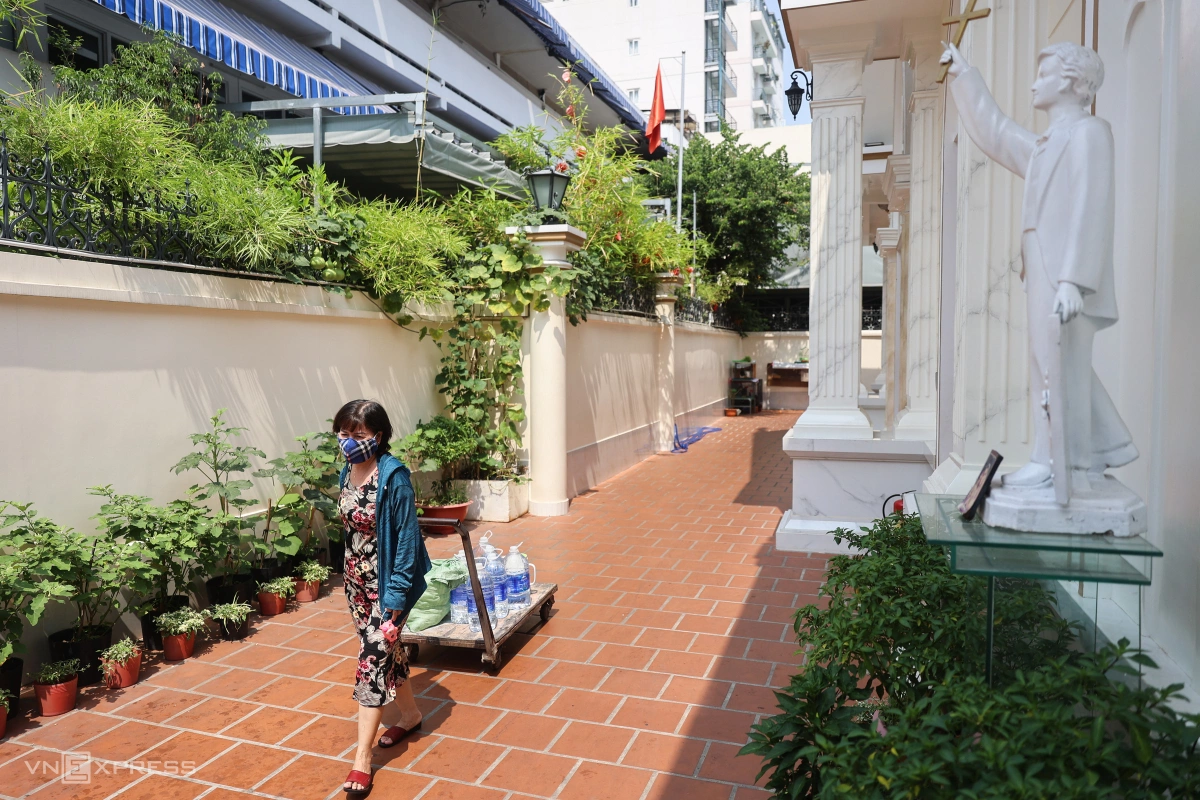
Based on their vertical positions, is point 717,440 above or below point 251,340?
below

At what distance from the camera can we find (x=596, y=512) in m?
8.06

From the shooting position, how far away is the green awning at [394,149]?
7828mm

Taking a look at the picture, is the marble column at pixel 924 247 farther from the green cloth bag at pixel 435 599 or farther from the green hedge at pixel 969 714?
the green hedge at pixel 969 714

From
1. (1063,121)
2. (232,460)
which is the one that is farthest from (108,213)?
(1063,121)

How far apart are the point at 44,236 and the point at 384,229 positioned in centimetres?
271

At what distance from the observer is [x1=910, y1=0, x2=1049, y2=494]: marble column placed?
3.59 meters

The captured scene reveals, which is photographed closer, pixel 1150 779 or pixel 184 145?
pixel 1150 779

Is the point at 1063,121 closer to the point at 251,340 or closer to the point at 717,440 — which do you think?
the point at 251,340

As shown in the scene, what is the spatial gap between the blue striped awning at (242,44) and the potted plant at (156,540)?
15.1ft

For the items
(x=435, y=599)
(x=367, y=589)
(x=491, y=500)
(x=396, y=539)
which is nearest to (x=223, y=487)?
(x=435, y=599)

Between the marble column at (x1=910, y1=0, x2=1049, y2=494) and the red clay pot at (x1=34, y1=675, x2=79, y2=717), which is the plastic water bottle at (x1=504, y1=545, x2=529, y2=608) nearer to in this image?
the red clay pot at (x1=34, y1=675, x2=79, y2=717)

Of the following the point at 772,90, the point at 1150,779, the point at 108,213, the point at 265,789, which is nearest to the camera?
the point at 1150,779

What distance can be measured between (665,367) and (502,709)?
921 cm

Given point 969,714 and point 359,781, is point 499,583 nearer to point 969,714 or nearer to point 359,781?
point 359,781
